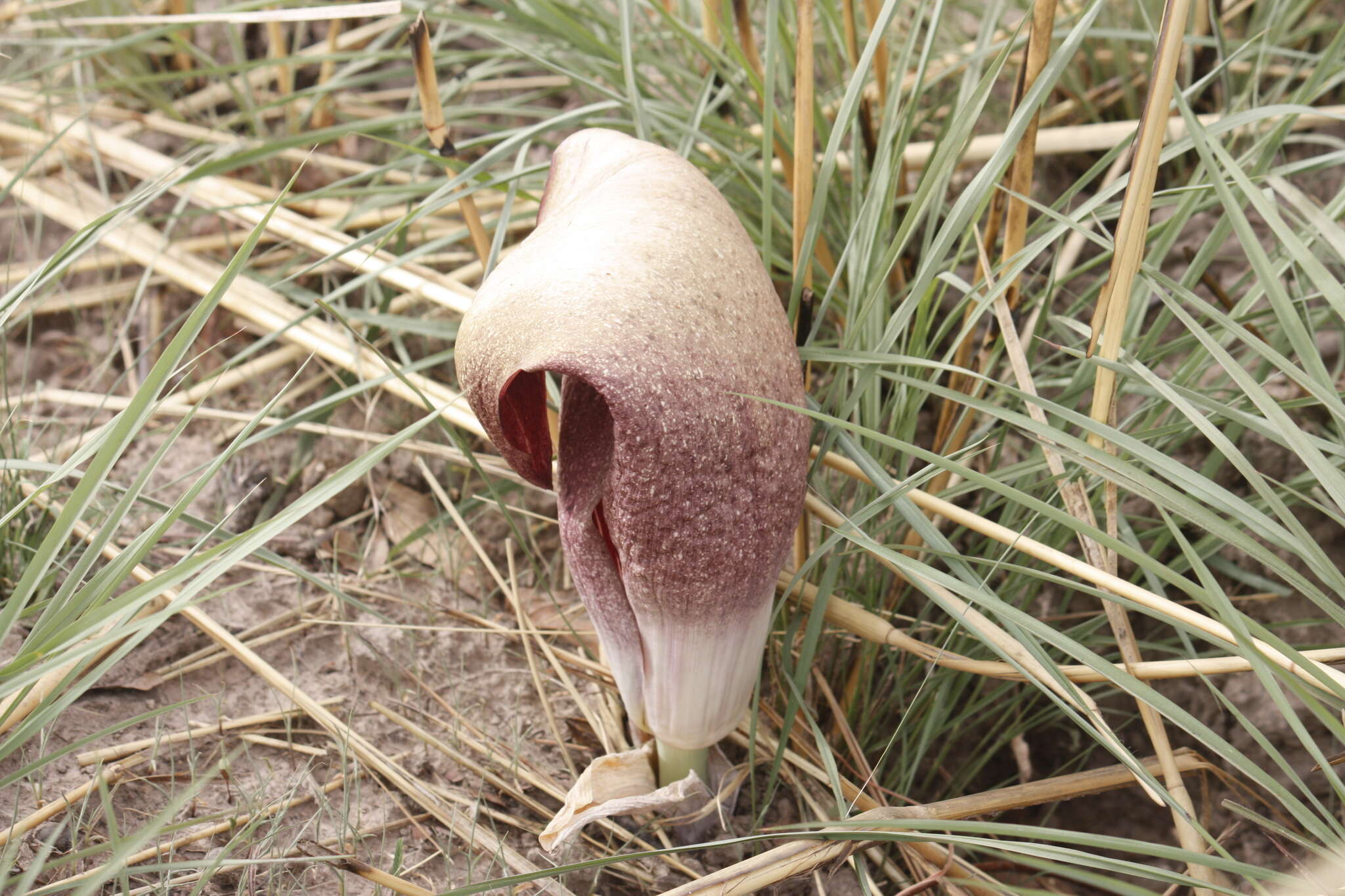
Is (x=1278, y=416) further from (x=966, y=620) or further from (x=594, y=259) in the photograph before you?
(x=594, y=259)

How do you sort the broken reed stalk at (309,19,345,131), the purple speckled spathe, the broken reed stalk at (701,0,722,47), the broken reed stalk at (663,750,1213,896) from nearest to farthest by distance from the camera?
the purple speckled spathe < the broken reed stalk at (663,750,1213,896) < the broken reed stalk at (701,0,722,47) < the broken reed stalk at (309,19,345,131)

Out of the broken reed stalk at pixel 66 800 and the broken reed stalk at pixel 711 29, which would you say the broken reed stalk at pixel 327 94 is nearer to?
the broken reed stalk at pixel 711 29

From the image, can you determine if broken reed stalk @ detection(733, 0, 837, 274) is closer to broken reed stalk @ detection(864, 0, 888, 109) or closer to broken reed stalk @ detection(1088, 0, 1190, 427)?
broken reed stalk @ detection(864, 0, 888, 109)

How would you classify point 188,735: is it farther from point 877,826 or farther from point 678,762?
point 877,826

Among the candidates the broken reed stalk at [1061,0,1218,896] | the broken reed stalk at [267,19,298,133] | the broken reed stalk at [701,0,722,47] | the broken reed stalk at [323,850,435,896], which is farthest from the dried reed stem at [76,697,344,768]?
the broken reed stalk at [267,19,298,133]

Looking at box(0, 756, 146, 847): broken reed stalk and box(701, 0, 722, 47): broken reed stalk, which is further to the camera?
box(701, 0, 722, 47): broken reed stalk

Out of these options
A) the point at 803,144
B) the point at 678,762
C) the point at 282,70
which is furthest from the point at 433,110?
the point at 282,70

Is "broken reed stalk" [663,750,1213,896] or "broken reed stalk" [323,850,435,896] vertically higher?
"broken reed stalk" [323,850,435,896]

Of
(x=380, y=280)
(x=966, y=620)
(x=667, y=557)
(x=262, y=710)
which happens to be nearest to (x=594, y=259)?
(x=667, y=557)
